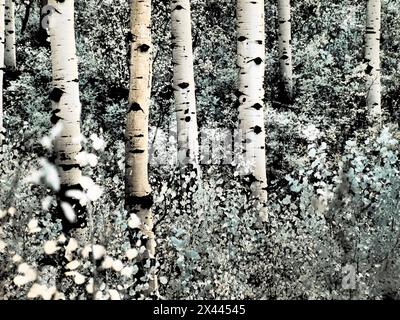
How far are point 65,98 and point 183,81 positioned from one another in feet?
11.7

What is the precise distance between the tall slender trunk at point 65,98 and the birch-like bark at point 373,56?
8.59 m

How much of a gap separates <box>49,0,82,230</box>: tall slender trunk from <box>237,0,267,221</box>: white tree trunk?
2.65 meters

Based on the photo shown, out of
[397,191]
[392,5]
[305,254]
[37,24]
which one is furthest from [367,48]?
[37,24]

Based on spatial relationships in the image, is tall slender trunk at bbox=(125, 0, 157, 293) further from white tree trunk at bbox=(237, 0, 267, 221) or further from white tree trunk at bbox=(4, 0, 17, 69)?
white tree trunk at bbox=(4, 0, 17, 69)

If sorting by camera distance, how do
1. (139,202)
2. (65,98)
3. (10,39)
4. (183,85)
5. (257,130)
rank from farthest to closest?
1. (10,39)
2. (183,85)
3. (257,130)
4. (65,98)
5. (139,202)

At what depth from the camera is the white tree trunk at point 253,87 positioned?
812 centimetres

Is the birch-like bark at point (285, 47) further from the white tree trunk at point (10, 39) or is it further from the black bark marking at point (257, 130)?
the black bark marking at point (257, 130)

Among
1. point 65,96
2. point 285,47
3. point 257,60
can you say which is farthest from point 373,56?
point 65,96

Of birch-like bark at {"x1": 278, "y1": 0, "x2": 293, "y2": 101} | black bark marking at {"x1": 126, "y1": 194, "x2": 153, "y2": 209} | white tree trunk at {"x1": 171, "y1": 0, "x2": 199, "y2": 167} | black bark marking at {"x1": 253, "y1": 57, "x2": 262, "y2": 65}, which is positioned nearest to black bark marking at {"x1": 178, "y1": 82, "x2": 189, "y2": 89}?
white tree trunk at {"x1": 171, "y1": 0, "x2": 199, "y2": 167}

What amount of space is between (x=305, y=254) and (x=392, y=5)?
14.2 meters

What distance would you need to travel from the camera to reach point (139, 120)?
618 centimetres

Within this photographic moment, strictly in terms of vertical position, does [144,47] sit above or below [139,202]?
above

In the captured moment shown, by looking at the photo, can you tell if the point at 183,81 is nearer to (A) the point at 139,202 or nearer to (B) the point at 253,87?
(B) the point at 253,87
